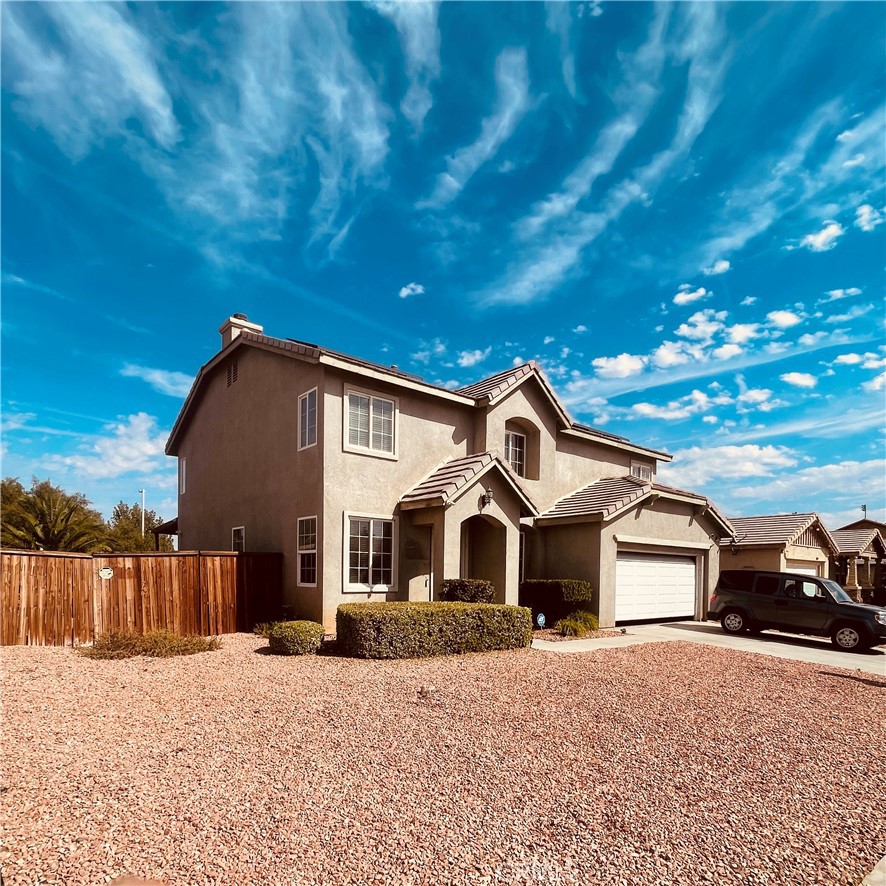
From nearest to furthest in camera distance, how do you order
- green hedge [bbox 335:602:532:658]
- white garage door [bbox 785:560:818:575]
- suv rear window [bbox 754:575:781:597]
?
green hedge [bbox 335:602:532:658] < suv rear window [bbox 754:575:781:597] < white garage door [bbox 785:560:818:575]

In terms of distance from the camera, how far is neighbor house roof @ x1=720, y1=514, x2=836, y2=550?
25.4m

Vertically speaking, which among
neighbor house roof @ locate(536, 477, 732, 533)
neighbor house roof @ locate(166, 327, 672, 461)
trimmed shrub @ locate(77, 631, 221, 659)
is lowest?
trimmed shrub @ locate(77, 631, 221, 659)

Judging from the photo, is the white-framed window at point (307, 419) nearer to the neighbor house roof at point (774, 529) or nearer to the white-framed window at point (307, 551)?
the white-framed window at point (307, 551)

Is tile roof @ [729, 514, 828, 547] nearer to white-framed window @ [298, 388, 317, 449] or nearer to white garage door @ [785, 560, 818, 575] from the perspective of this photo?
white garage door @ [785, 560, 818, 575]

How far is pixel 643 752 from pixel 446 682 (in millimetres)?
3723

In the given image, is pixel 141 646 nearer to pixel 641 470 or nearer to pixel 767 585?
pixel 767 585

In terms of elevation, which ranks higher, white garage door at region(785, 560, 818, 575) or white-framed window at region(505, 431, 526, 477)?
white-framed window at region(505, 431, 526, 477)

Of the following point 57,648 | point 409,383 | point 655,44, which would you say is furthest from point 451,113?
point 57,648

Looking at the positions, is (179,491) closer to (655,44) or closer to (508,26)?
(508,26)

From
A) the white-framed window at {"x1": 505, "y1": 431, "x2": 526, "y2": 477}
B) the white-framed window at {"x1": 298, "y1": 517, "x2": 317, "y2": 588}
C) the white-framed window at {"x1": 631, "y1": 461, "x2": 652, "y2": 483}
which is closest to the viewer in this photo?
the white-framed window at {"x1": 298, "y1": 517, "x2": 317, "y2": 588}

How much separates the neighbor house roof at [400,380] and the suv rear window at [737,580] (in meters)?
6.84

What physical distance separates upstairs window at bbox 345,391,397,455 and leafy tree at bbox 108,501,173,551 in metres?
17.3

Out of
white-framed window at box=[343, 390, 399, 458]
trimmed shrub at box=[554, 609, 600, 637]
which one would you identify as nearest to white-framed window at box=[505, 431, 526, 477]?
white-framed window at box=[343, 390, 399, 458]

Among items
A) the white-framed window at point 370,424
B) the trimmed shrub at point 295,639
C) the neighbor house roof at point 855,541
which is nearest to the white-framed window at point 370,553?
the white-framed window at point 370,424
